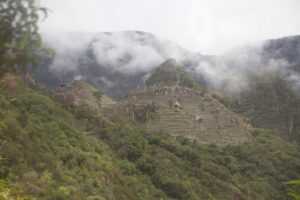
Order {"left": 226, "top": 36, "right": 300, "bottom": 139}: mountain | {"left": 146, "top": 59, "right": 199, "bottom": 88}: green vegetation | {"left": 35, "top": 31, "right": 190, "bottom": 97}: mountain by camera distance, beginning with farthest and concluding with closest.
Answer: {"left": 35, "top": 31, "right": 190, "bottom": 97}: mountain
{"left": 226, "top": 36, "right": 300, "bottom": 139}: mountain
{"left": 146, "top": 59, "right": 199, "bottom": 88}: green vegetation

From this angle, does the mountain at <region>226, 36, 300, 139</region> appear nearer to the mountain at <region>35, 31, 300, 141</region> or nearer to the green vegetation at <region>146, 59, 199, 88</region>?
the mountain at <region>35, 31, 300, 141</region>

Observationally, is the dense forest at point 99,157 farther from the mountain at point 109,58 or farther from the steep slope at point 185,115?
A: the mountain at point 109,58

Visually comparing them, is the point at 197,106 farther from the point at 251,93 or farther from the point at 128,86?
the point at 128,86

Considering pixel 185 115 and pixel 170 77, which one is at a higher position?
A: pixel 170 77

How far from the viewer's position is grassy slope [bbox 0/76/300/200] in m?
18.7

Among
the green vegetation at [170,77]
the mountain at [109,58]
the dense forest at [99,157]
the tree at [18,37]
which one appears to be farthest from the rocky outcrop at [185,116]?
the tree at [18,37]

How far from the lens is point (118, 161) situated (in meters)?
28.8

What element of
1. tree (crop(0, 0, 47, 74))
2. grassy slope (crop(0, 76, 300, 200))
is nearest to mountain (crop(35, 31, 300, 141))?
grassy slope (crop(0, 76, 300, 200))

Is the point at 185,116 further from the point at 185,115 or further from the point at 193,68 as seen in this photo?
the point at 193,68

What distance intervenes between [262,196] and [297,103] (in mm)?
34933

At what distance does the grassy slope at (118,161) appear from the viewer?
18.7 metres

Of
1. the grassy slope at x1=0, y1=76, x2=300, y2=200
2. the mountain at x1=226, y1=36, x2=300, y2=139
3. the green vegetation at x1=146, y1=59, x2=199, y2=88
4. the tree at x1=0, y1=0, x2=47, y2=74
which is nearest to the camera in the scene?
the tree at x1=0, y1=0, x2=47, y2=74

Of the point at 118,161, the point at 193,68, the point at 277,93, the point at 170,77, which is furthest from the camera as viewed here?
the point at 193,68

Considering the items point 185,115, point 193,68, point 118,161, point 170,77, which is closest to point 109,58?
point 193,68
